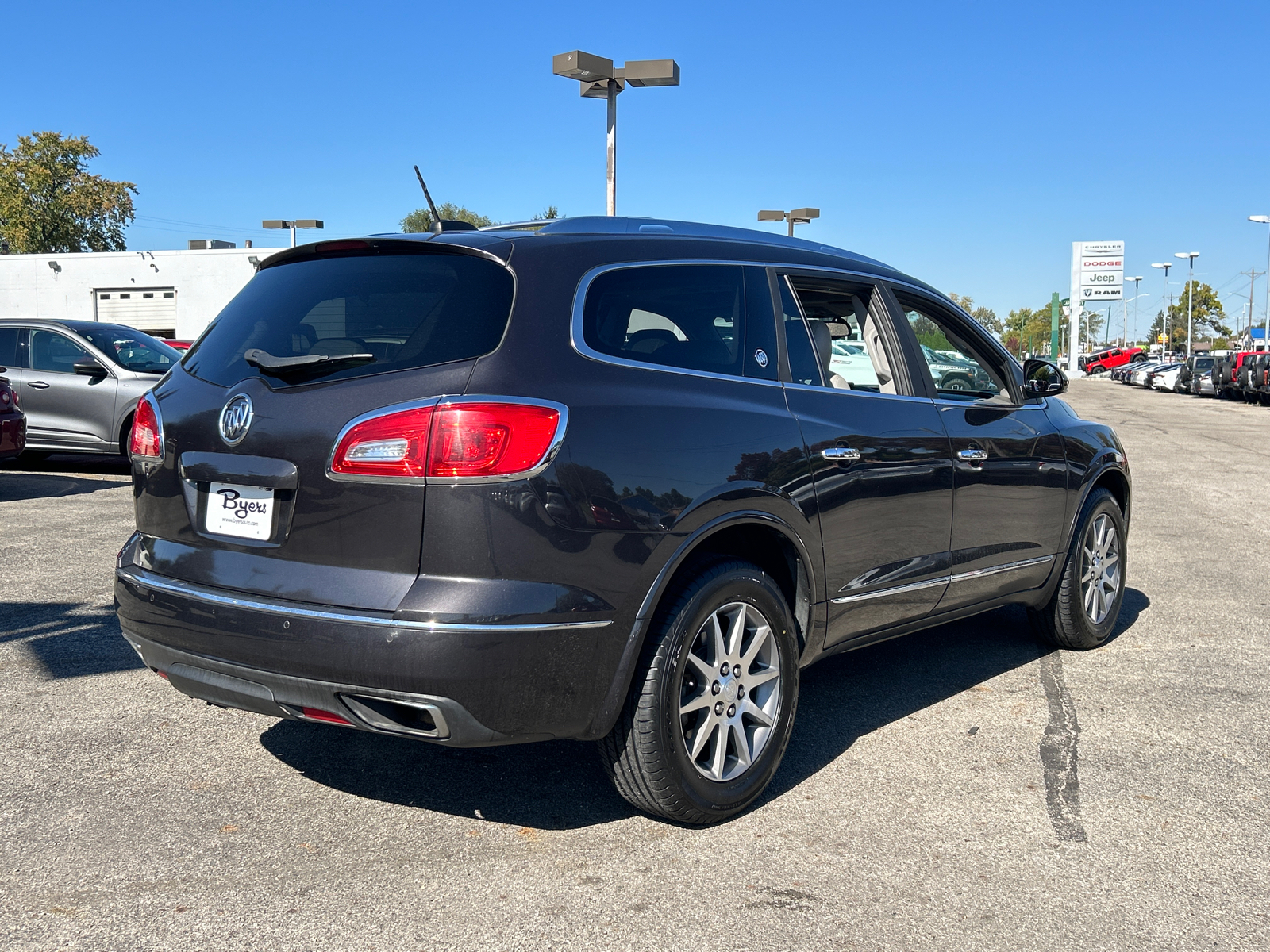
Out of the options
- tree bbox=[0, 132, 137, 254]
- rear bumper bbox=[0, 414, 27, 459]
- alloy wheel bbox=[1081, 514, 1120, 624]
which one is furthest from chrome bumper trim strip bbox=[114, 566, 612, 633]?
tree bbox=[0, 132, 137, 254]

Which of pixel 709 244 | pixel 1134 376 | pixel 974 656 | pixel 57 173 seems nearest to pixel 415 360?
pixel 709 244

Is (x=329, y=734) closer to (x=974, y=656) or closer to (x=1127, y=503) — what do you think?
(x=974, y=656)

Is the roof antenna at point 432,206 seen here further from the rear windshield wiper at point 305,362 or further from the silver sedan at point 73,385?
the silver sedan at point 73,385

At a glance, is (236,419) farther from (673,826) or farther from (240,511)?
(673,826)

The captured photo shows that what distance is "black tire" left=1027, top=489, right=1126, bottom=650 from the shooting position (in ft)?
18.0

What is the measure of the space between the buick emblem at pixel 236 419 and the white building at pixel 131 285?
4237 centimetres

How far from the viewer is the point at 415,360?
3059mm

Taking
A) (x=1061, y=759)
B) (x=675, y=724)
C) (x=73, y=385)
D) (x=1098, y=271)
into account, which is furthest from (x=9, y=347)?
(x=1098, y=271)

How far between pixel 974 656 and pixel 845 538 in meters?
1.99

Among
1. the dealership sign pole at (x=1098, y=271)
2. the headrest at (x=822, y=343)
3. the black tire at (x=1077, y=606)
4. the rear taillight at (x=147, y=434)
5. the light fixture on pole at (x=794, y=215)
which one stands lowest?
the black tire at (x=1077, y=606)

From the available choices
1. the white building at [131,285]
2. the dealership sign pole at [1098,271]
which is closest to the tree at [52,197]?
the white building at [131,285]

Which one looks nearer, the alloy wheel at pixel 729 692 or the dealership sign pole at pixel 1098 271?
the alloy wheel at pixel 729 692

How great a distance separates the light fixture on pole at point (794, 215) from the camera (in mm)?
33138

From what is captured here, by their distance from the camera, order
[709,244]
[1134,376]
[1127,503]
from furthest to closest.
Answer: [1134,376], [1127,503], [709,244]
